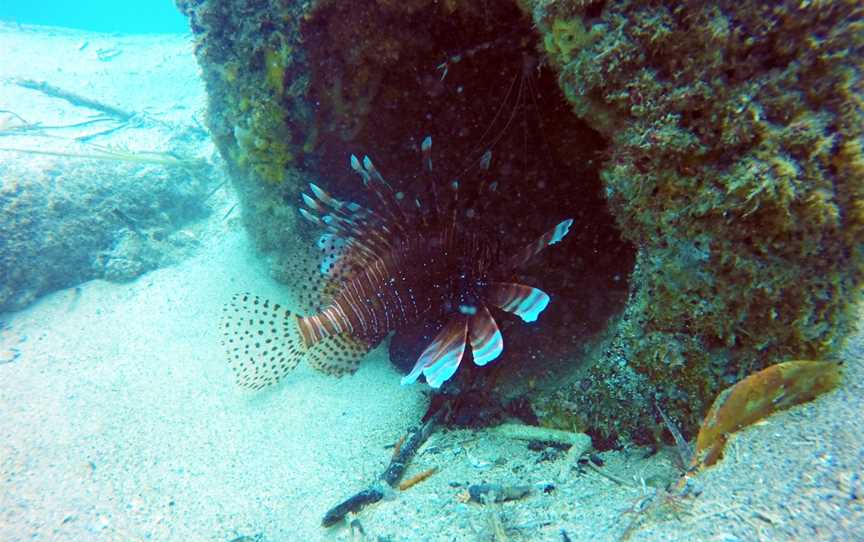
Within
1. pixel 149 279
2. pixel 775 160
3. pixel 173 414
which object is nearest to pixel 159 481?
pixel 173 414

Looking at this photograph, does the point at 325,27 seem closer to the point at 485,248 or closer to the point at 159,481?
the point at 485,248

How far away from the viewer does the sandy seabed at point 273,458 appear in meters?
1.38

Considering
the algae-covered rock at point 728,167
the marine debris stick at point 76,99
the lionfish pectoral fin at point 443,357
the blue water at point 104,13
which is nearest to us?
the algae-covered rock at point 728,167

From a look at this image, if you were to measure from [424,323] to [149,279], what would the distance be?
3.91 m

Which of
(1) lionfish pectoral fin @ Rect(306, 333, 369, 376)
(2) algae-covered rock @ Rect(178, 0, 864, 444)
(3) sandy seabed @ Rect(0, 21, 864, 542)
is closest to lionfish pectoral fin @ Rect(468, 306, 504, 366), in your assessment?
(2) algae-covered rock @ Rect(178, 0, 864, 444)

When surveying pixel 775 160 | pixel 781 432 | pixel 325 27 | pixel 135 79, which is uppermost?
pixel 135 79

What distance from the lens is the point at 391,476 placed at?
2.58 meters

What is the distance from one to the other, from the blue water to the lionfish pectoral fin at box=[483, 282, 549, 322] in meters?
51.4

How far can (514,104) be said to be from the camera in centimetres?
282

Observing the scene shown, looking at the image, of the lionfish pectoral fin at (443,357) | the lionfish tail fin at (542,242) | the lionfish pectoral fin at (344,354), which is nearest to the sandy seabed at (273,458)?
the lionfish pectoral fin at (344,354)

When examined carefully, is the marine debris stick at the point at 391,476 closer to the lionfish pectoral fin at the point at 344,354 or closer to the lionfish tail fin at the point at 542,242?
the lionfish pectoral fin at the point at 344,354

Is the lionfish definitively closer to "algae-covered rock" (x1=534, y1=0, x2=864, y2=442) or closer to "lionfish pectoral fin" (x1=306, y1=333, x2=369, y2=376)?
"lionfish pectoral fin" (x1=306, y1=333, x2=369, y2=376)

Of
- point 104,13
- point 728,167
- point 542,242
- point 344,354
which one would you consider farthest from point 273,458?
point 104,13

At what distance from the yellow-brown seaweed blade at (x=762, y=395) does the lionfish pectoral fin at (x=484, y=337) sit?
0.90m
